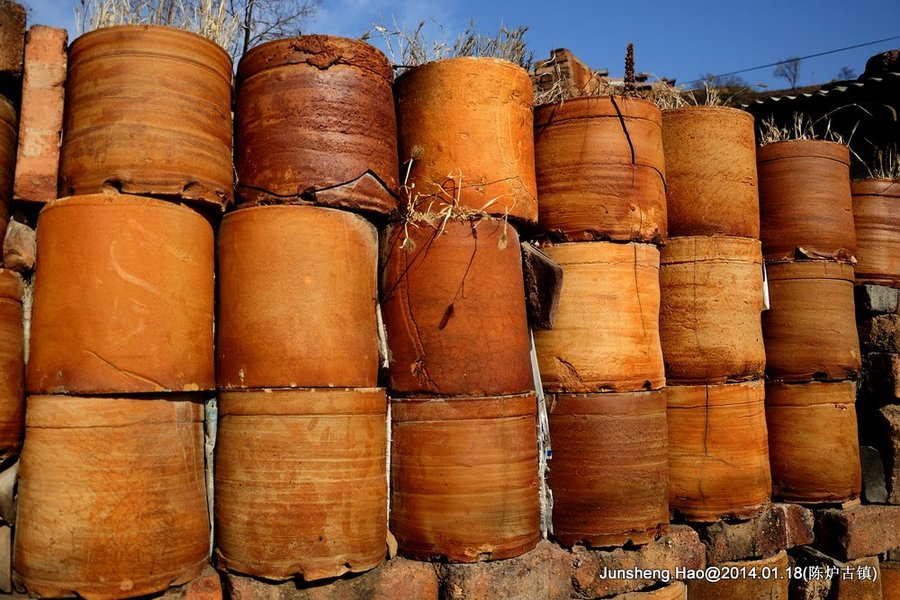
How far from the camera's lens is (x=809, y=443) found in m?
5.14

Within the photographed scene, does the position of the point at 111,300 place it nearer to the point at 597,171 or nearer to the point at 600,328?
the point at 600,328

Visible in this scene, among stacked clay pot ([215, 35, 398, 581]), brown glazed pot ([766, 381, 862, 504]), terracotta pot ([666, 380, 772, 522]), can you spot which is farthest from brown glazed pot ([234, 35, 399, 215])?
brown glazed pot ([766, 381, 862, 504])

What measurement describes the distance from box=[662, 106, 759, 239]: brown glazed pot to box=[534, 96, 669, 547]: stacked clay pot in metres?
0.48

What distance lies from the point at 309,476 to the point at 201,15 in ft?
7.62

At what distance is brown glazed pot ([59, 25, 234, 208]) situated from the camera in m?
3.37

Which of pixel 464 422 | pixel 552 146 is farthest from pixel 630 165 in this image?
pixel 464 422

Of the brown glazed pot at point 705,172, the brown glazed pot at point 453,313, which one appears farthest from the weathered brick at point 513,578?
the brown glazed pot at point 705,172

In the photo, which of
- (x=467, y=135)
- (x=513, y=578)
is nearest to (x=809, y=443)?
(x=513, y=578)

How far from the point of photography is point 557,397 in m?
4.18

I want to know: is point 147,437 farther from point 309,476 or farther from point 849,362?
point 849,362

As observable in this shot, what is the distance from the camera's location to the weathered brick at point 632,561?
4035mm

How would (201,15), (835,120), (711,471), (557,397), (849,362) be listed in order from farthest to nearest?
(835,120) < (849,362) < (711,471) < (557,397) < (201,15)

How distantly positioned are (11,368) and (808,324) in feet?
15.1

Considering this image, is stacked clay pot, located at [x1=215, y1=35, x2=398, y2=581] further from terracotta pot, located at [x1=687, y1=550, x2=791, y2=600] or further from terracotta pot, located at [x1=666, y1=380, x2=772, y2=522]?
terracotta pot, located at [x1=687, y1=550, x2=791, y2=600]
